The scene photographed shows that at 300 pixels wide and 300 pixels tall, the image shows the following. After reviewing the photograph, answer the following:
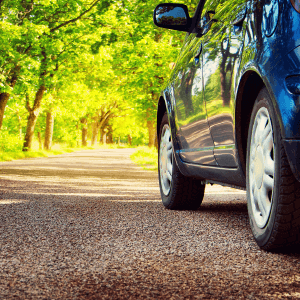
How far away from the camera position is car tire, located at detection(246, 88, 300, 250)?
2490 millimetres

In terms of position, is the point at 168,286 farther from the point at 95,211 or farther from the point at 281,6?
the point at 95,211

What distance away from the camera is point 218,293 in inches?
82.4

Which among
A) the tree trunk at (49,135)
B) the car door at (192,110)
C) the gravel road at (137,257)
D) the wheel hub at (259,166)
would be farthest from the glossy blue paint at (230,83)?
the tree trunk at (49,135)

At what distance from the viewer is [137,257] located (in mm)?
2793

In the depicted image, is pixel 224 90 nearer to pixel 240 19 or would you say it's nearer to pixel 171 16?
pixel 240 19

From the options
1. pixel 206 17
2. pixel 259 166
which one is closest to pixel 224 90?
pixel 259 166

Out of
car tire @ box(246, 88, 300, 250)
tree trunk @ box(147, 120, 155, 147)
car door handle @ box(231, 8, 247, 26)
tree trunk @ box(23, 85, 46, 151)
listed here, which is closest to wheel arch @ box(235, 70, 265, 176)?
car tire @ box(246, 88, 300, 250)

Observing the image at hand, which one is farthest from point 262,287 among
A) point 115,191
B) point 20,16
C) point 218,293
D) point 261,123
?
point 20,16

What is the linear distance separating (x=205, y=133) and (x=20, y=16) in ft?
47.0

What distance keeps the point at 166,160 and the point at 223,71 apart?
203 centimetres

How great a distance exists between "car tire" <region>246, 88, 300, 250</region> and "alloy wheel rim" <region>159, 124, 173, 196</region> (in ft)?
6.54

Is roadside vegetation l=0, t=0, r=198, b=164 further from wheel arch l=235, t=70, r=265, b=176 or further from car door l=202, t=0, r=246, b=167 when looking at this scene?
wheel arch l=235, t=70, r=265, b=176

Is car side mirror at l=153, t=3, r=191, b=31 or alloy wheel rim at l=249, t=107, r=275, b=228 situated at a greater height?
car side mirror at l=153, t=3, r=191, b=31

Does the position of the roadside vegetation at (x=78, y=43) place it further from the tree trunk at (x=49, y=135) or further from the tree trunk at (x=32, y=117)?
the tree trunk at (x=49, y=135)
